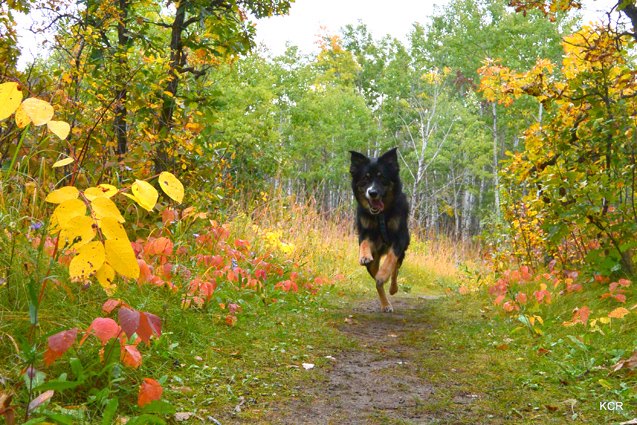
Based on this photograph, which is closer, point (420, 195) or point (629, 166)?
point (629, 166)

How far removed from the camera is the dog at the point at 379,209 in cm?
616

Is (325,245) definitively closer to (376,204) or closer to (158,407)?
(376,204)

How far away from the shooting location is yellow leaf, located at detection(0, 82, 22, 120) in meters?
1.24

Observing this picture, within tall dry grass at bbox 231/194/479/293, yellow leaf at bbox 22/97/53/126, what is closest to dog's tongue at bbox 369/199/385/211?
tall dry grass at bbox 231/194/479/293

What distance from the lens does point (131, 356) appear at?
194cm

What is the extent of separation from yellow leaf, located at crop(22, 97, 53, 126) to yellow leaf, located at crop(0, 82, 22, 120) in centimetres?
3

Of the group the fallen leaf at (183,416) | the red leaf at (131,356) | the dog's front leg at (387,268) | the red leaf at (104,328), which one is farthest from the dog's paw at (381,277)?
the red leaf at (104,328)

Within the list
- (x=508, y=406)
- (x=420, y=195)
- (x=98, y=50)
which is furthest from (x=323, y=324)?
(x=420, y=195)

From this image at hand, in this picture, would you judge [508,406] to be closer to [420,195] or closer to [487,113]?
[487,113]

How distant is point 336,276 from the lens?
305 inches

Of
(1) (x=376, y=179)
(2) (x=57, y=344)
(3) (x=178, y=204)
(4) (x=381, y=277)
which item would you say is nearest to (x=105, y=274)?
(2) (x=57, y=344)

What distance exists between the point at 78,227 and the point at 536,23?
28.8 m

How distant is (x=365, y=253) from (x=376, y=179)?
0.94 metres

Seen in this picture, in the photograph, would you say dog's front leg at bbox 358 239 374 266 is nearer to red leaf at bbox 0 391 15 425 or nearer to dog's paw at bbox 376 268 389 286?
dog's paw at bbox 376 268 389 286
